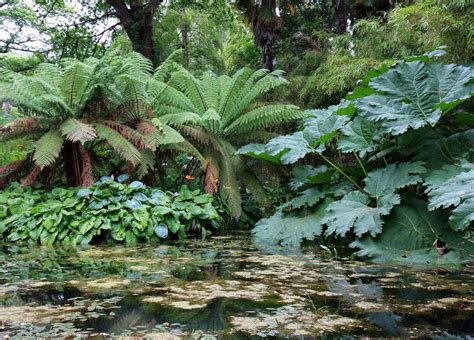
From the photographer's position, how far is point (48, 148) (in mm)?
4484

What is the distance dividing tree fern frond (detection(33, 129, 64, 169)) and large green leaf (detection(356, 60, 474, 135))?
9.81 ft

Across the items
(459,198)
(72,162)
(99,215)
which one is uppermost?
(72,162)

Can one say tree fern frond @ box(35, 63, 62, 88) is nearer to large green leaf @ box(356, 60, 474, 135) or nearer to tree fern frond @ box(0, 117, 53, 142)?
tree fern frond @ box(0, 117, 53, 142)

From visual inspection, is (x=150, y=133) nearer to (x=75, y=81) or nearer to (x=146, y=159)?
(x=146, y=159)

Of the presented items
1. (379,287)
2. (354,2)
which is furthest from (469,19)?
(354,2)

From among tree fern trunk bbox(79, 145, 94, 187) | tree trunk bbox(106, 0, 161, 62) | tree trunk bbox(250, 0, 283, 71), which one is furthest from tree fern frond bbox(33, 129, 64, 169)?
tree trunk bbox(106, 0, 161, 62)

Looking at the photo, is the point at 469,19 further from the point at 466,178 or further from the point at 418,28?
the point at 466,178

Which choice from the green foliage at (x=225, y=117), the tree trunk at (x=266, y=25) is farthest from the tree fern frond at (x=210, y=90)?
the tree trunk at (x=266, y=25)

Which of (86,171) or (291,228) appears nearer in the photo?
(291,228)

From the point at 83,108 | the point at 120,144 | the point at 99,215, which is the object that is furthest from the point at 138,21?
the point at 99,215

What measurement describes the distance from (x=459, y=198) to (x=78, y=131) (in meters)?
3.50

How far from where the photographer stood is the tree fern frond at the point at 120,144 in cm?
465

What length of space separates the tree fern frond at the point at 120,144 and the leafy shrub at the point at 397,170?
1.43 m

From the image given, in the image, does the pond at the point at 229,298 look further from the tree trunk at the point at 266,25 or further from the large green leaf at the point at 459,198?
the tree trunk at the point at 266,25
